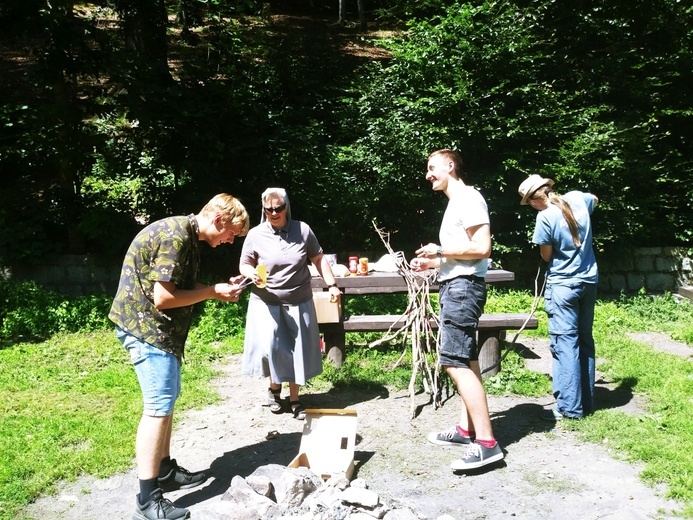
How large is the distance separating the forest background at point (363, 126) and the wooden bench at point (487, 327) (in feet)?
11.2

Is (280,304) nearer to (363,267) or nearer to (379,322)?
(379,322)

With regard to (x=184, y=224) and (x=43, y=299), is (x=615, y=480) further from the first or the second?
(x=43, y=299)

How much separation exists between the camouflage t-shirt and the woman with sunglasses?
4.60ft

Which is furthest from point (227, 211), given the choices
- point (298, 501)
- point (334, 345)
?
point (334, 345)

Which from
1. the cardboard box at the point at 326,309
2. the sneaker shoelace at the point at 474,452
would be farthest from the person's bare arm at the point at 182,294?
the cardboard box at the point at 326,309

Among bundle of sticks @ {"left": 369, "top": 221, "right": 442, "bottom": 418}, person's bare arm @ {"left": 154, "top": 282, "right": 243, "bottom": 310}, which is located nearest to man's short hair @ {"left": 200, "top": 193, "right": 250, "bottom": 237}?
person's bare arm @ {"left": 154, "top": 282, "right": 243, "bottom": 310}

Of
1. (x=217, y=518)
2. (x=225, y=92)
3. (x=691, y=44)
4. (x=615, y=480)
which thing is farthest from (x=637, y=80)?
(x=217, y=518)

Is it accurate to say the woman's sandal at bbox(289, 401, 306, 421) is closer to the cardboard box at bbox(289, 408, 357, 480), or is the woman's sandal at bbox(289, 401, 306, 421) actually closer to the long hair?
the cardboard box at bbox(289, 408, 357, 480)

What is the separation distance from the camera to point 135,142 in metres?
8.91

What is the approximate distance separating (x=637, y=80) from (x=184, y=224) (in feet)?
27.6

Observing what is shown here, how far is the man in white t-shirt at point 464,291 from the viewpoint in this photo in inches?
151

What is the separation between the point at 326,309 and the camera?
227 inches

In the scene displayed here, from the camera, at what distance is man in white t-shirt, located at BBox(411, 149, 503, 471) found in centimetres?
383

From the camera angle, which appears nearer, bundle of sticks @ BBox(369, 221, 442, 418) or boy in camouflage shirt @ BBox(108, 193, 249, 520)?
boy in camouflage shirt @ BBox(108, 193, 249, 520)
